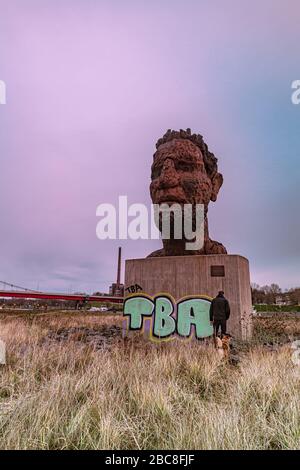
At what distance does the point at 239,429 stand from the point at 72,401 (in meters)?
2.25

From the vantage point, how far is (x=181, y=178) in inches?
553

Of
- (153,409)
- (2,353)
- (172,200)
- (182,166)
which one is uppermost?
(182,166)

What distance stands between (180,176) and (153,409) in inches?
448

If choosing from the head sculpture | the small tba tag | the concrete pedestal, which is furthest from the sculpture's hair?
the small tba tag

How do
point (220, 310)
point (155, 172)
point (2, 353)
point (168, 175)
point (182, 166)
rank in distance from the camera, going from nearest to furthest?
point (2, 353)
point (220, 310)
point (168, 175)
point (182, 166)
point (155, 172)

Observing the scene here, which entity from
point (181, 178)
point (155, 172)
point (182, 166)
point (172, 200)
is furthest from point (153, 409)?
point (155, 172)

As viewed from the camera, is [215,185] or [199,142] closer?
[199,142]

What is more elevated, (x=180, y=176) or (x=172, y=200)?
(x=180, y=176)

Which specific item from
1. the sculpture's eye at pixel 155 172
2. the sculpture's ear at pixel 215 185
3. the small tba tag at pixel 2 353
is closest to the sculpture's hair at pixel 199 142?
the sculpture's ear at pixel 215 185

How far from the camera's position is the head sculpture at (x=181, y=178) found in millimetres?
13992

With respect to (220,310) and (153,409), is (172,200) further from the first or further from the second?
(153,409)
